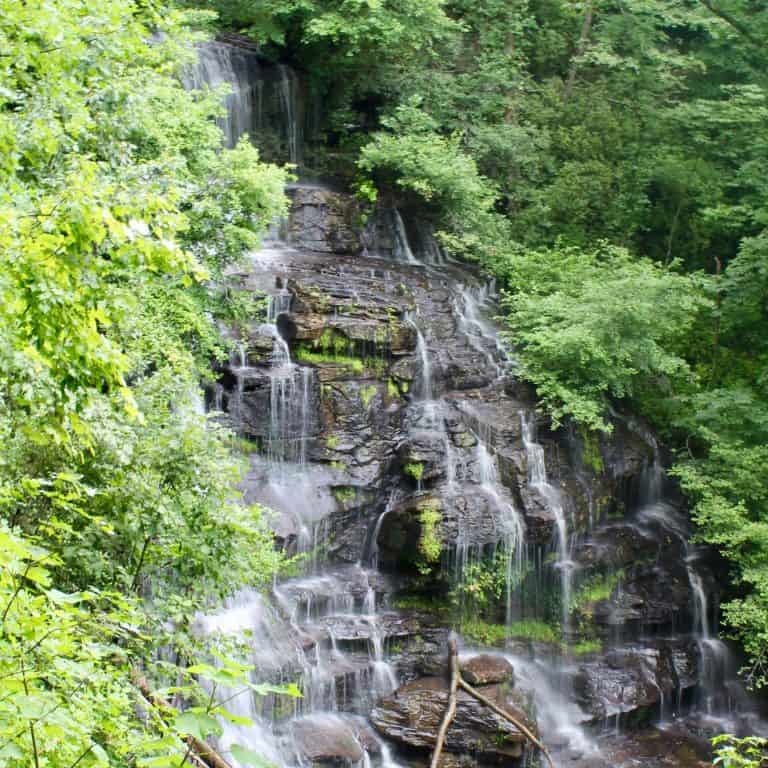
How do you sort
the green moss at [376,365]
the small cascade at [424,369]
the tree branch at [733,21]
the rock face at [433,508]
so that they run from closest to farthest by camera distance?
the rock face at [433,508] → the green moss at [376,365] → the small cascade at [424,369] → the tree branch at [733,21]

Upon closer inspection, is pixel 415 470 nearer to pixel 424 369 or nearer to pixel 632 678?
pixel 424 369

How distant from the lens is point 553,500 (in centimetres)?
1377

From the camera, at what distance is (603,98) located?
71.8 ft

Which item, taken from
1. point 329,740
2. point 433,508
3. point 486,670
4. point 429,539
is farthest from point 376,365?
point 329,740

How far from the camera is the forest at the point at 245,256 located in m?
4.49

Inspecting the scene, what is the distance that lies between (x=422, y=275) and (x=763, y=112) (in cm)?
701

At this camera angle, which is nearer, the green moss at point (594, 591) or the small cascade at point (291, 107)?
the green moss at point (594, 591)

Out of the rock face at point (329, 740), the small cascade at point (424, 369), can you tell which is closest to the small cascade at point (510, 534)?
the small cascade at point (424, 369)

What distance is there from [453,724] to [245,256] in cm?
697

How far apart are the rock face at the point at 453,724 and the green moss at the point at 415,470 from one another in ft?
10.5

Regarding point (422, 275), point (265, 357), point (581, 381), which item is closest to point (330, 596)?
point (265, 357)

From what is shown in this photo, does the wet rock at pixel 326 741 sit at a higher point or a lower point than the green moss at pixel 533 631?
higher

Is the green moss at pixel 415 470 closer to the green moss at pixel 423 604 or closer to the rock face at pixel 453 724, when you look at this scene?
the green moss at pixel 423 604

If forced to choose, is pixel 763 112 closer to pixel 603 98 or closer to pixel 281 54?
pixel 603 98
